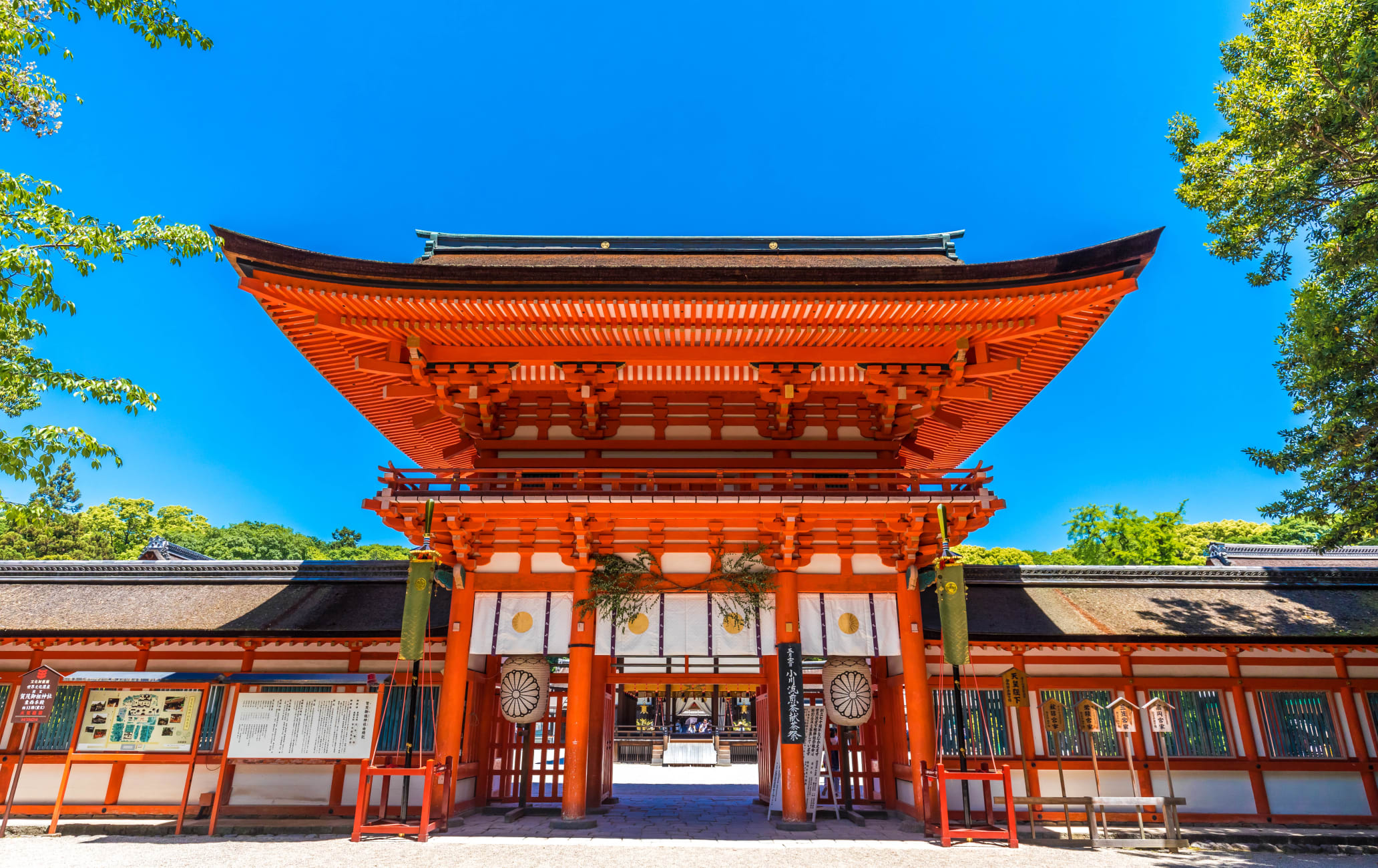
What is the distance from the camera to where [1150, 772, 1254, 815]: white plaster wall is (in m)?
10.8

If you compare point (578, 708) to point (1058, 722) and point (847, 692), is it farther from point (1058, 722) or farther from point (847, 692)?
point (1058, 722)

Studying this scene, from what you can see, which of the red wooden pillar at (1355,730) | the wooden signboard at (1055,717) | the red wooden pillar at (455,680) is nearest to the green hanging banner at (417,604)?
the red wooden pillar at (455,680)

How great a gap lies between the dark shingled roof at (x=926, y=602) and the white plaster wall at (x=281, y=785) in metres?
2.03

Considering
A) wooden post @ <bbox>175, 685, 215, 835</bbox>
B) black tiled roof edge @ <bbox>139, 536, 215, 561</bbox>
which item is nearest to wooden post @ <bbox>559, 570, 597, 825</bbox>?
wooden post @ <bbox>175, 685, 215, 835</bbox>

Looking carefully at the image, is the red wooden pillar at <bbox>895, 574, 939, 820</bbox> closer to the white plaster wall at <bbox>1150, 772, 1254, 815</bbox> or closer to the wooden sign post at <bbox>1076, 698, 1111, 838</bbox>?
the wooden sign post at <bbox>1076, 698, 1111, 838</bbox>

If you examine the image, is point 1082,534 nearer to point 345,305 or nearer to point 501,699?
point 501,699

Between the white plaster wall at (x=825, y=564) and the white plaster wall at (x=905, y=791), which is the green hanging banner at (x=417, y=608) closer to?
the white plaster wall at (x=825, y=564)

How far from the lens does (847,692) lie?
11523 millimetres

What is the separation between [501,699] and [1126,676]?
980cm

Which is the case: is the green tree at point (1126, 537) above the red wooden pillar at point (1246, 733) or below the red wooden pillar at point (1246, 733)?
above

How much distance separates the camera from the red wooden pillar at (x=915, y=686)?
10.0 meters

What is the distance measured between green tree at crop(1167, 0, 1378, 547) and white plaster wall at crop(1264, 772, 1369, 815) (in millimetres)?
3531

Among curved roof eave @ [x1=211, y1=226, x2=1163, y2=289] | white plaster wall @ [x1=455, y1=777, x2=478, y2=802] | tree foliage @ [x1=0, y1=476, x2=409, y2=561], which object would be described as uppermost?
tree foliage @ [x1=0, y1=476, x2=409, y2=561]

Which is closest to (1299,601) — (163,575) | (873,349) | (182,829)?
(873,349)
